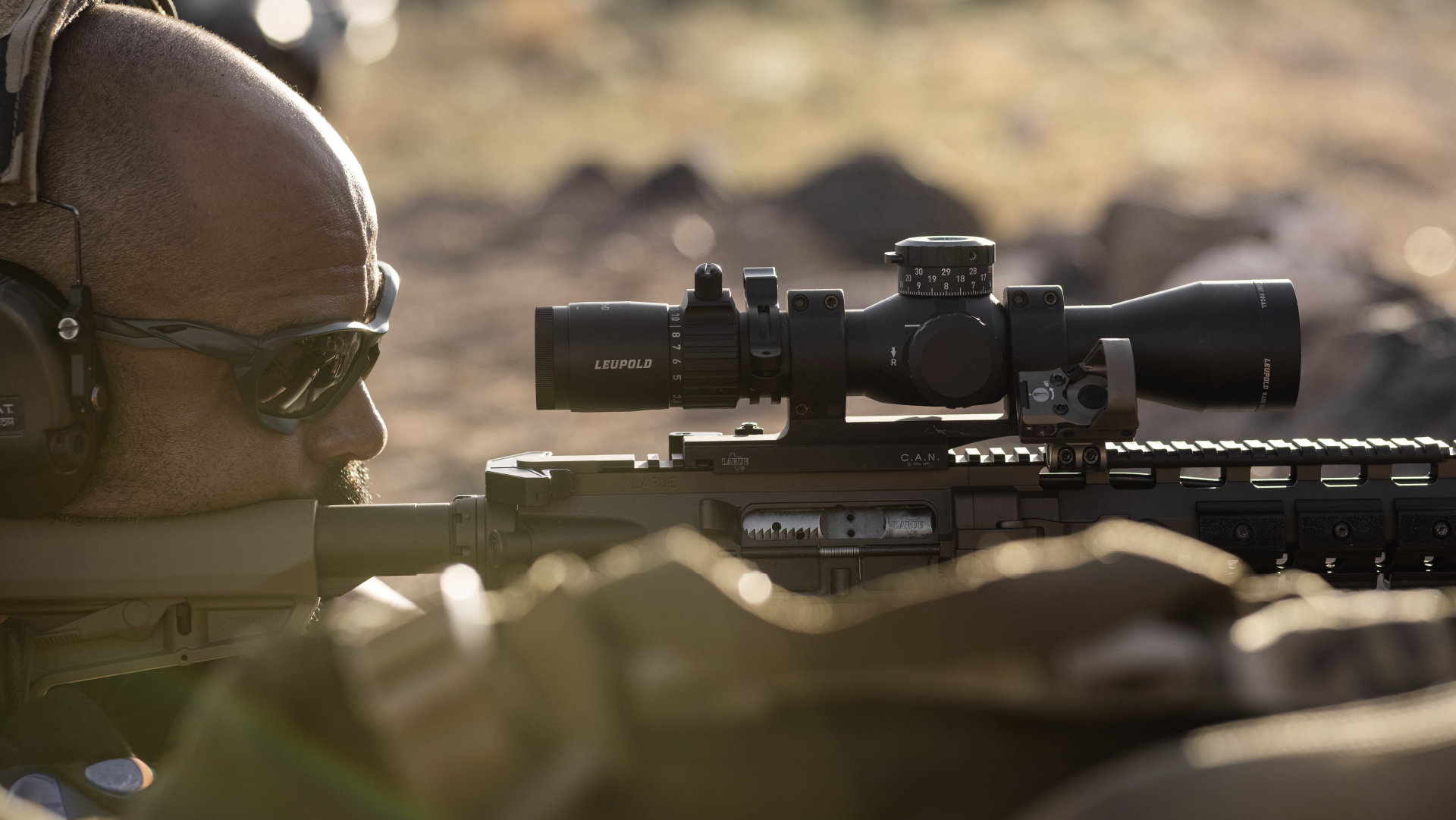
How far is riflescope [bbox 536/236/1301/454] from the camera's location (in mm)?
2887

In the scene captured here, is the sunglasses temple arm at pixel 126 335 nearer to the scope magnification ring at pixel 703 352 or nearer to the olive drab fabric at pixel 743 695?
the scope magnification ring at pixel 703 352

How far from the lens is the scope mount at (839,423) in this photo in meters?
2.81

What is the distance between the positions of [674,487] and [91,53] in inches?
59.8

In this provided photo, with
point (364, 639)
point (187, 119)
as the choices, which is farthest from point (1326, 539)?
point (187, 119)

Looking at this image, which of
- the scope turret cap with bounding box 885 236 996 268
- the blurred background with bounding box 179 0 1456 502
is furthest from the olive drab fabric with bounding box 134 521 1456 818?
the blurred background with bounding box 179 0 1456 502

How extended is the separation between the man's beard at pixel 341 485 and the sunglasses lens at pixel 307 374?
8.3 inches

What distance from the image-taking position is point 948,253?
2.90 meters

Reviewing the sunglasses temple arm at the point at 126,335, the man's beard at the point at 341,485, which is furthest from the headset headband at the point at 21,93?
the man's beard at the point at 341,485

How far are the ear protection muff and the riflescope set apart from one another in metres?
0.94

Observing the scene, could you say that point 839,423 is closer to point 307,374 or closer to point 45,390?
point 307,374

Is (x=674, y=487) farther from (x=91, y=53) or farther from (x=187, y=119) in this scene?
(x=91, y=53)

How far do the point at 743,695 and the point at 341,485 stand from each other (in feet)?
6.40

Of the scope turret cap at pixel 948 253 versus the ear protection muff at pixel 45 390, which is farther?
the scope turret cap at pixel 948 253

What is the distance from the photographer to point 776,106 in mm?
19141
